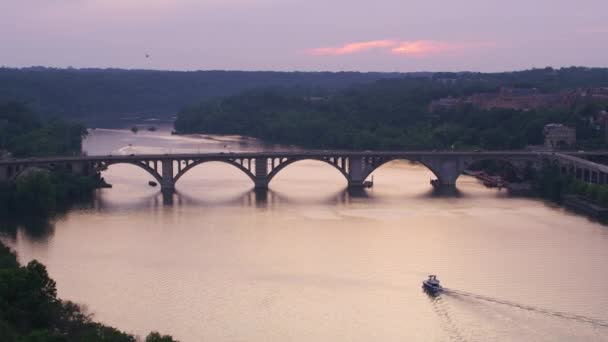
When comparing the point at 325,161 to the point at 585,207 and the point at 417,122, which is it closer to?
the point at 585,207

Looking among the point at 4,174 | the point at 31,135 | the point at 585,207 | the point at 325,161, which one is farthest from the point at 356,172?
the point at 31,135

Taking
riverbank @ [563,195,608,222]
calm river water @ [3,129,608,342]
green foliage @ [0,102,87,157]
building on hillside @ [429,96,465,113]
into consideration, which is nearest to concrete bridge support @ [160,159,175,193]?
calm river water @ [3,129,608,342]

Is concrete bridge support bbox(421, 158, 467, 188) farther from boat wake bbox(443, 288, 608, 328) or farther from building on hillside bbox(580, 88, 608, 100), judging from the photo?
building on hillside bbox(580, 88, 608, 100)

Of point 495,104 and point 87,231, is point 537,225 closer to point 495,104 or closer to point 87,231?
point 87,231

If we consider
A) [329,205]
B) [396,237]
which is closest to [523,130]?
[329,205]

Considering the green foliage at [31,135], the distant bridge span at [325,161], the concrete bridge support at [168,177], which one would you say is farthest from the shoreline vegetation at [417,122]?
the green foliage at [31,135]

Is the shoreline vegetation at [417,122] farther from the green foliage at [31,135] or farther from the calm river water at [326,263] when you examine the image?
the green foliage at [31,135]

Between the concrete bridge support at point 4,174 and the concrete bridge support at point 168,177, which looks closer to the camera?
the concrete bridge support at point 4,174
